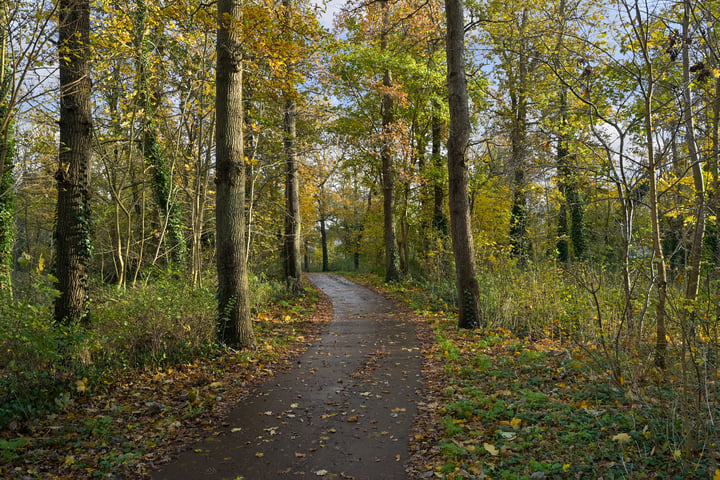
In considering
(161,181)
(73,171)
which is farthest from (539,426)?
(161,181)

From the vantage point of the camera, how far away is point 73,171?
5973 mm

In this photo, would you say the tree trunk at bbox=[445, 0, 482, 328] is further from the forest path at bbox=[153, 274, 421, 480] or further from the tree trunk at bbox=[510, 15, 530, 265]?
the tree trunk at bbox=[510, 15, 530, 265]

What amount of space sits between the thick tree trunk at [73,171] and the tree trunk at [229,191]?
2.01m

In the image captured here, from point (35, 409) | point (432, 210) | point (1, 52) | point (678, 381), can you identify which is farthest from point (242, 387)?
point (432, 210)

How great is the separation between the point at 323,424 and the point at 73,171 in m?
4.80

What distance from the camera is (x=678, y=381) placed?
14.7 feet

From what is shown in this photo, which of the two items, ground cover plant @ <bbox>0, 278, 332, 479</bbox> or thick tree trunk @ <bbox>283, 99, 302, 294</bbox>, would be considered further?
thick tree trunk @ <bbox>283, 99, 302, 294</bbox>

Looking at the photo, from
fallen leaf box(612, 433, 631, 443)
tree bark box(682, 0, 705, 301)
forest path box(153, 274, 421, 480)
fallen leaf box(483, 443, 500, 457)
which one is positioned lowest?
forest path box(153, 274, 421, 480)

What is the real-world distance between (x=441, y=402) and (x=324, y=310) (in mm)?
7898

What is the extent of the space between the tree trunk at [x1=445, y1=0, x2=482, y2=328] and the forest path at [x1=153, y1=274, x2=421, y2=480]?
197 centimetres

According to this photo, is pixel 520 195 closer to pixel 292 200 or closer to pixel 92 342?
pixel 292 200

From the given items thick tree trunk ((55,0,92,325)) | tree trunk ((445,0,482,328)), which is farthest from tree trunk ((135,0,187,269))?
tree trunk ((445,0,482,328))

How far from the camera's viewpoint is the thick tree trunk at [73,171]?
5.90m

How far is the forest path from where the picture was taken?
389 cm
